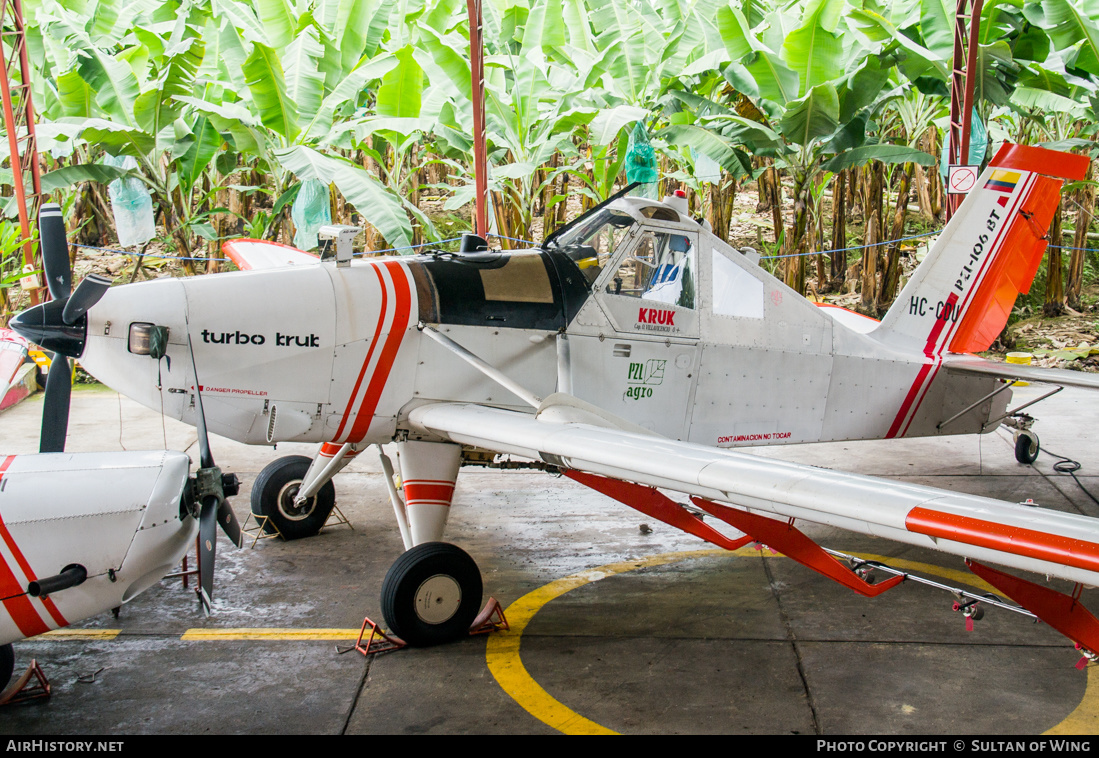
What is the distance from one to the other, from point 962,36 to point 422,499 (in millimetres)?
8028

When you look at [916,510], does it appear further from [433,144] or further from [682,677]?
[433,144]

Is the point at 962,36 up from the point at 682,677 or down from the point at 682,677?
up

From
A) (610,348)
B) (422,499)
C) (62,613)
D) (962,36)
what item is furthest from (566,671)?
(962,36)

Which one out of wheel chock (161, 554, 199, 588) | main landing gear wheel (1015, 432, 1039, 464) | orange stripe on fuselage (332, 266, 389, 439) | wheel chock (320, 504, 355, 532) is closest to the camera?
orange stripe on fuselage (332, 266, 389, 439)

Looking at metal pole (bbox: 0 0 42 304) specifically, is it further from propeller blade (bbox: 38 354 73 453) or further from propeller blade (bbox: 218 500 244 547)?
propeller blade (bbox: 218 500 244 547)

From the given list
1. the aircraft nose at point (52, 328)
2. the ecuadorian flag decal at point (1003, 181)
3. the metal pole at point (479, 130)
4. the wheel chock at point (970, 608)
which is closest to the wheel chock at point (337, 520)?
the aircraft nose at point (52, 328)

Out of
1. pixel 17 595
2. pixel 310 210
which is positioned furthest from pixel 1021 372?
pixel 310 210

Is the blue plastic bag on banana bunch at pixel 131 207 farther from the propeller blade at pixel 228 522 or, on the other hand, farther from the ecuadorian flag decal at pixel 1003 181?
the ecuadorian flag decal at pixel 1003 181

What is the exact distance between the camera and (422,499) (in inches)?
199

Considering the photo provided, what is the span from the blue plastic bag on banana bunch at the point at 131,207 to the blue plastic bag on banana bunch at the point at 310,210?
2356 mm

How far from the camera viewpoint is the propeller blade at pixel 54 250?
13.6 feet

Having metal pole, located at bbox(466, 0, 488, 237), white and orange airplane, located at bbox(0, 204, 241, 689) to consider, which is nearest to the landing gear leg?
white and orange airplane, located at bbox(0, 204, 241, 689)

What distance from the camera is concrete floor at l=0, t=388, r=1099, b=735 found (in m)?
3.94

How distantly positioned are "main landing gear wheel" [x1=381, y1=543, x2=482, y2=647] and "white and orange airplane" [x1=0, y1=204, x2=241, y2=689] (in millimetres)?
998
